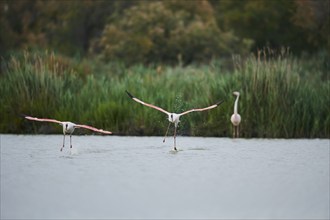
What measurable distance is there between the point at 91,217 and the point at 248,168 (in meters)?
3.34

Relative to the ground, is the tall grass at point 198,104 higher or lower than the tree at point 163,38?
lower

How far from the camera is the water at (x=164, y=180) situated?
25.7ft

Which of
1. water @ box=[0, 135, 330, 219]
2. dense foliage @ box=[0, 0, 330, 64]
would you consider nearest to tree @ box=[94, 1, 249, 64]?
dense foliage @ box=[0, 0, 330, 64]

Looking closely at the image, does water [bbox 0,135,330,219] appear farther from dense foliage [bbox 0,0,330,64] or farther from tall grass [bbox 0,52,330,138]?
dense foliage [bbox 0,0,330,64]

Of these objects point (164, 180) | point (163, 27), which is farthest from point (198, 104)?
point (163, 27)

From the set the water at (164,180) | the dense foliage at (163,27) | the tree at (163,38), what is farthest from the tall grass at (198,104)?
the tree at (163,38)

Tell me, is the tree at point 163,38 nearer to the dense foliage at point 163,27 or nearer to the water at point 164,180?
the dense foliage at point 163,27

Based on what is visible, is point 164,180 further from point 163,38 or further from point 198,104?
point 163,38

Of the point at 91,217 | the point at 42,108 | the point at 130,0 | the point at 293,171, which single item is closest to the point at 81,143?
the point at 42,108

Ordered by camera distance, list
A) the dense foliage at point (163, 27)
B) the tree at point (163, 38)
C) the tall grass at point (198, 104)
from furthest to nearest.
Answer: the dense foliage at point (163, 27) < the tree at point (163, 38) < the tall grass at point (198, 104)

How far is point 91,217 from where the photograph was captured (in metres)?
7.48

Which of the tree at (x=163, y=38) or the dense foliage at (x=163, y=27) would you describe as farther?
the dense foliage at (x=163, y=27)

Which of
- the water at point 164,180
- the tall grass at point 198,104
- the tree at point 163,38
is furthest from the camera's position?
the tree at point 163,38

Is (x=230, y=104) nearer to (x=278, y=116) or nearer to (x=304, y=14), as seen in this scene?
(x=278, y=116)
